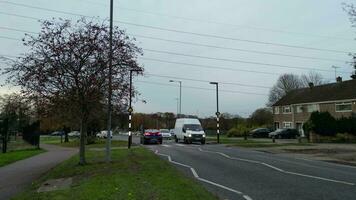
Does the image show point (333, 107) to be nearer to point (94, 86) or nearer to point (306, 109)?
point (306, 109)

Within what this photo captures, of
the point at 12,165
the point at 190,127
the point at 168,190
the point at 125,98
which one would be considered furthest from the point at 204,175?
the point at 190,127

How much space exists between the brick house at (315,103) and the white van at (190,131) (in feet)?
65.6

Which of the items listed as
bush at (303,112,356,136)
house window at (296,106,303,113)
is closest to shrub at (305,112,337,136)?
bush at (303,112,356,136)

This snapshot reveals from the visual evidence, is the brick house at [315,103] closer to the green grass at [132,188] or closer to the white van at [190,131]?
the white van at [190,131]

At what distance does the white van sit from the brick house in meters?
20.0

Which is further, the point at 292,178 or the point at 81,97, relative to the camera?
the point at 81,97

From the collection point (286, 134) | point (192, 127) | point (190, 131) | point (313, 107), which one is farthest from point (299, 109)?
point (190, 131)

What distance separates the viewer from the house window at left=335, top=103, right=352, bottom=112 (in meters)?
57.8

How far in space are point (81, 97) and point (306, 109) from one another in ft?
175

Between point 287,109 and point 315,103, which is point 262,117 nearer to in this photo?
point 287,109

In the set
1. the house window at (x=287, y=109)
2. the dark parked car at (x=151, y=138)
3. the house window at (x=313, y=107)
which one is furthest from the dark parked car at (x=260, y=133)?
the dark parked car at (x=151, y=138)

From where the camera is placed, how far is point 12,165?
23906 mm

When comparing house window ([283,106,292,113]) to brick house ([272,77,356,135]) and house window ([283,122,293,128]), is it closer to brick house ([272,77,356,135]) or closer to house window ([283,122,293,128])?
brick house ([272,77,356,135])

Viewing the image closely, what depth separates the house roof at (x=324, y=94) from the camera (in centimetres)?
5980
